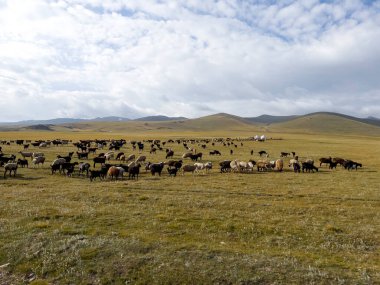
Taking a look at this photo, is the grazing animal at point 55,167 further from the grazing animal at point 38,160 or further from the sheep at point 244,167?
the sheep at point 244,167

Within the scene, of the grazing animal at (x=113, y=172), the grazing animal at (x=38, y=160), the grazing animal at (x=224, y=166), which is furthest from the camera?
the grazing animal at (x=38, y=160)

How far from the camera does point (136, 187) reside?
2838cm

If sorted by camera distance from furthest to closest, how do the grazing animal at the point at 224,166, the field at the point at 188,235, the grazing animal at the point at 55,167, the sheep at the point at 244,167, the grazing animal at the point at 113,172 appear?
the sheep at the point at 244,167
the grazing animal at the point at 224,166
the grazing animal at the point at 55,167
the grazing animal at the point at 113,172
the field at the point at 188,235

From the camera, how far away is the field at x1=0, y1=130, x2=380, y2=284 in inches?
479

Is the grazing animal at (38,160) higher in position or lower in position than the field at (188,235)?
higher

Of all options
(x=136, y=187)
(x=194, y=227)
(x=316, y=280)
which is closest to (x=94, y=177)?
(x=136, y=187)

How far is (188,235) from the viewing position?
15914 mm

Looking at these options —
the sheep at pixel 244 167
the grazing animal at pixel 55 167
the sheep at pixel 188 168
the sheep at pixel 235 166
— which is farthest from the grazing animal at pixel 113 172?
the sheep at pixel 244 167

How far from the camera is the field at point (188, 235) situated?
12.2 m

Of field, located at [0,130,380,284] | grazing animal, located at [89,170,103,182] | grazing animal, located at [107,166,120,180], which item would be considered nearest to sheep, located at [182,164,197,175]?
grazing animal, located at [107,166,120,180]

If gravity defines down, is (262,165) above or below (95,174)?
above

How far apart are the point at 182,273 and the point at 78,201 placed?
12.9 metres

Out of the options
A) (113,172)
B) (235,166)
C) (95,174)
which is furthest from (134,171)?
(235,166)

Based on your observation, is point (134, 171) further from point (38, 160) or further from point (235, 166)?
point (38, 160)
